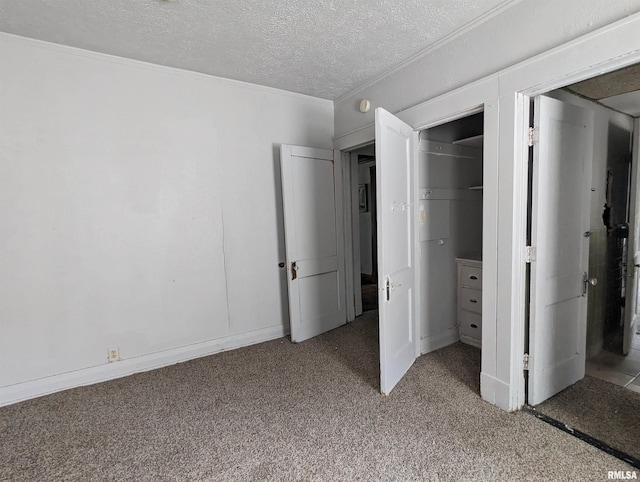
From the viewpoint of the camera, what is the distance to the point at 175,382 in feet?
8.68

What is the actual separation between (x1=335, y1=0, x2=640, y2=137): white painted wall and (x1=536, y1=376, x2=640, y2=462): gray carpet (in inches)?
86.4

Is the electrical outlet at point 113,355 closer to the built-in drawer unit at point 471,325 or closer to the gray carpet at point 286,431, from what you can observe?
the gray carpet at point 286,431

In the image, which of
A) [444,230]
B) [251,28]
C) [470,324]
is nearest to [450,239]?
[444,230]

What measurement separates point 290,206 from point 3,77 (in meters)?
2.31

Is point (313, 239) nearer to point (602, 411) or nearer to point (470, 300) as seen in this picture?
point (470, 300)

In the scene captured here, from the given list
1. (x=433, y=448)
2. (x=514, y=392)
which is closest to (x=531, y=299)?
(x=514, y=392)

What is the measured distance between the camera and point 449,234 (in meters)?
3.25

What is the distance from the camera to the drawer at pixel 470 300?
3158 mm

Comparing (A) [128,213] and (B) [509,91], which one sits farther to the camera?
(A) [128,213]

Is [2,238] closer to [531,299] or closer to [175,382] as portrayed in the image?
[175,382]

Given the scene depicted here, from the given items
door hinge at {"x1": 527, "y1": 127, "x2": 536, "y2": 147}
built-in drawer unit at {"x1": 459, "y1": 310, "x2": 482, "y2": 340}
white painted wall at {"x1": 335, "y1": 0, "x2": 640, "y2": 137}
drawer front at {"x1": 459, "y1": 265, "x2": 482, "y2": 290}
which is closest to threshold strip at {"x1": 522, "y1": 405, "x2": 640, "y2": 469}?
built-in drawer unit at {"x1": 459, "y1": 310, "x2": 482, "y2": 340}

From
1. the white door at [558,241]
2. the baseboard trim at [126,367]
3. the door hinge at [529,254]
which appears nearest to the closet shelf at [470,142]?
the white door at [558,241]

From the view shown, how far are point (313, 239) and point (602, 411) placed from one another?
8.61 ft

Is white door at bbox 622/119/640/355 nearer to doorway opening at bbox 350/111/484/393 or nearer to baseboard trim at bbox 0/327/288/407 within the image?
doorway opening at bbox 350/111/484/393
